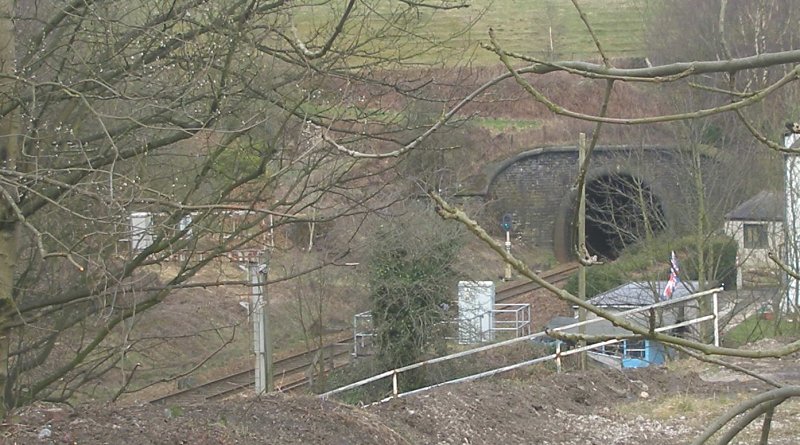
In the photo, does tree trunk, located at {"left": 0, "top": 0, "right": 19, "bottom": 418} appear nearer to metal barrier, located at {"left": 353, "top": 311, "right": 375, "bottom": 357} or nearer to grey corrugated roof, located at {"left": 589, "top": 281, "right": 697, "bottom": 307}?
metal barrier, located at {"left": 353, "top": 311, "right": 375, "bottom": 357}

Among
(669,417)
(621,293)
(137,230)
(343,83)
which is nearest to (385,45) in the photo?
(343,83)

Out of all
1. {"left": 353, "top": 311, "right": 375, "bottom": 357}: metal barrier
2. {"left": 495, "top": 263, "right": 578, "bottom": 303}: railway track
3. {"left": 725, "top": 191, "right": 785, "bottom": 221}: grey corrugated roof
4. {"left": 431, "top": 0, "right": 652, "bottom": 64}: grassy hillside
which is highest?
{"left": 431, "top": 0, "right": 652, "bottom": 64}: grassy hillside

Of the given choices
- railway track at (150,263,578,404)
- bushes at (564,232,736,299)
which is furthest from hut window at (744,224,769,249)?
railway track at (150,263,578,404)

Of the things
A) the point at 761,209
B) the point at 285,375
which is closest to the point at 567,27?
the point at 761,209

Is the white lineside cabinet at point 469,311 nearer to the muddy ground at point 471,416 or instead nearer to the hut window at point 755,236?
the muddy ground at point 471,416

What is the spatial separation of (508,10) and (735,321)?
65.5 ft

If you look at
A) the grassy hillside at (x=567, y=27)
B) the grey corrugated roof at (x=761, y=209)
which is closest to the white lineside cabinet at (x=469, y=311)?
the grey corrugated roof at (x=761, y=209)

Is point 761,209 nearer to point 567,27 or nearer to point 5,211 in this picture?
point 5,211

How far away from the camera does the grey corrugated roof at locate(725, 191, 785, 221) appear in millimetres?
22609

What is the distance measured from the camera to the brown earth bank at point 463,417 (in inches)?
284

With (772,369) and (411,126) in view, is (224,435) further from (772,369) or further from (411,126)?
(772,369)

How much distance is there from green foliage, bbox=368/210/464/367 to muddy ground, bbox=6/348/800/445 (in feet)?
16.7

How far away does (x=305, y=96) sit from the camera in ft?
24.3

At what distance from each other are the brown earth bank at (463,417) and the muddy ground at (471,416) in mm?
11
